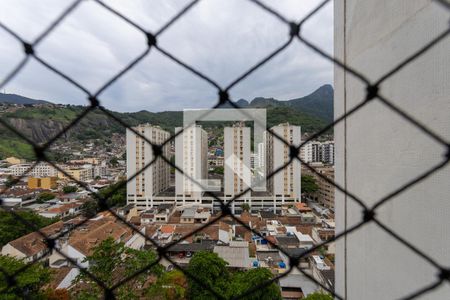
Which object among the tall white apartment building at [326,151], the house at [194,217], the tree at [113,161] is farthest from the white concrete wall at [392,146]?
the tree at [113,161]

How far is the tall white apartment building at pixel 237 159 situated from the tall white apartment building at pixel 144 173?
199 centimetres

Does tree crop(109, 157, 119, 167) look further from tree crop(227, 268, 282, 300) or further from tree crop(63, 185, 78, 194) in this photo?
tree crop(227, 268, 282, 300)

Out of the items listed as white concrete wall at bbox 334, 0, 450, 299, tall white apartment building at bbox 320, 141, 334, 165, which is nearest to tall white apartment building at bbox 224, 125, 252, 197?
white concrete wall at bbox 334, 0, 450, 299

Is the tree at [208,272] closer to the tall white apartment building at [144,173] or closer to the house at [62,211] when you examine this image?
the tall white apartment building at [144,173]

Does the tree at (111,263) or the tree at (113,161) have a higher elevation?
the tree at (113,161)

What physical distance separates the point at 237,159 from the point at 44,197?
9.54 meters

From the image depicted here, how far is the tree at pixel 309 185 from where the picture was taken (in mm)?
13375

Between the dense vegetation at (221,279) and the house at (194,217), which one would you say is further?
the house at (194,217)

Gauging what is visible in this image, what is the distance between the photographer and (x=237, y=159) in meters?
8.92

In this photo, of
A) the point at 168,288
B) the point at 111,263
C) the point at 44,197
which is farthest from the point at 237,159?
the point at 44,197

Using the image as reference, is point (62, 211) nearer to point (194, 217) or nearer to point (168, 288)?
point (194, 217)

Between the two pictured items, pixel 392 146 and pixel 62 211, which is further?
pixel 62 211

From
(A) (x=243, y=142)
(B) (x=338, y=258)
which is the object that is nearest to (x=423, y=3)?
(B) (x=338, y=258)

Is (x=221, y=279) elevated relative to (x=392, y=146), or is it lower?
lower
